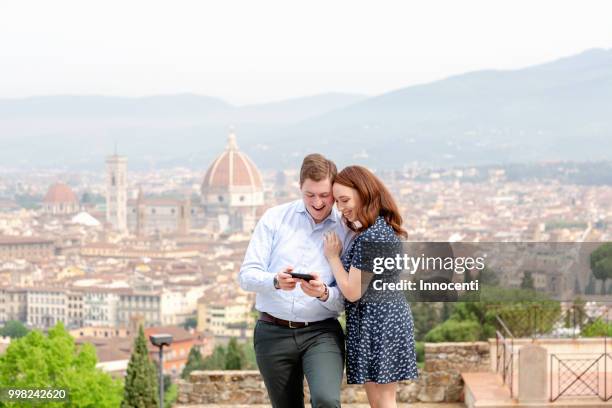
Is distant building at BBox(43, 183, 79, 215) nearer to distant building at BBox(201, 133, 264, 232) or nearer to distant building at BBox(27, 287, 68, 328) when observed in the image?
distant building at BBox(201, 133, 264, 232)

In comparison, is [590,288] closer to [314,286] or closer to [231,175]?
[314,286]

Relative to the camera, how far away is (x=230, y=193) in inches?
3711

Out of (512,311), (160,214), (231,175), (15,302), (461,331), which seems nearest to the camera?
(512,311)

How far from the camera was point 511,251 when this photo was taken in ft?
7.98

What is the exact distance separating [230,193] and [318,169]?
92.4 meters

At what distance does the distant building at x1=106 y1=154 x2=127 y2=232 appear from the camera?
331ft

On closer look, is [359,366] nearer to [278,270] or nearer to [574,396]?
[278,270]

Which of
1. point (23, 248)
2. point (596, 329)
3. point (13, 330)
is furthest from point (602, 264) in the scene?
point (23, 248)

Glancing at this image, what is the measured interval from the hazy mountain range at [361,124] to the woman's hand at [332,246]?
106 metres

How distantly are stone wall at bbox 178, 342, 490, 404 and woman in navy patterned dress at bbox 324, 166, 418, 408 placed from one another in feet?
6.14

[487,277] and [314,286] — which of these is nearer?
[314,286]

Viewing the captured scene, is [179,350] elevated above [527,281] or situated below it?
below

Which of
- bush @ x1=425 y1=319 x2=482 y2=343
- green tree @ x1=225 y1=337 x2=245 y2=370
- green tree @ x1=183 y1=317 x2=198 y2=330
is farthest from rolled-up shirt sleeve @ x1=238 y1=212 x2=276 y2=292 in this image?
green tree @ x1=183 y1=317 x2=198 y2=330

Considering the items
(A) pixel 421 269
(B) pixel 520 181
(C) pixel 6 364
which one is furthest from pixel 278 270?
(B) pixel 520 181
